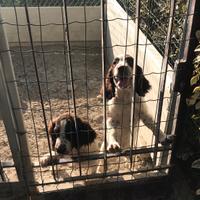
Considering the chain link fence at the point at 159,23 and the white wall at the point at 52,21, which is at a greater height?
the chain link fence at the point at 159,23

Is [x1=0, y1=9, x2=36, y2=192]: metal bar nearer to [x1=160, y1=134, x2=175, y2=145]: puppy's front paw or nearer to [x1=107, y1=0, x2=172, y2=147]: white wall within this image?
[x1=107, y1=0, x2=172, y2=147]: white wall

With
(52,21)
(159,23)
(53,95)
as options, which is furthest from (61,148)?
(52,21)

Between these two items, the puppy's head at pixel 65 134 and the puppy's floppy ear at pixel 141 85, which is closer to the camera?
the puppy's head at pixel 65 134

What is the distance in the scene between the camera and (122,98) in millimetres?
3646

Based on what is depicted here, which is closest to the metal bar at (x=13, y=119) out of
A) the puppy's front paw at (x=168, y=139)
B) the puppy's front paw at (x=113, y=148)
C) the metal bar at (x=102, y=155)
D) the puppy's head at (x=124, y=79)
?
the metal bar at (x=102, y=155)

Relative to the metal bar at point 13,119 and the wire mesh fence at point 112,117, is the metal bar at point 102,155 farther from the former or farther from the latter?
the metal bar at point 13,119

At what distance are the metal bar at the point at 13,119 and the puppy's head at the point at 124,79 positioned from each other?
3.37 ft

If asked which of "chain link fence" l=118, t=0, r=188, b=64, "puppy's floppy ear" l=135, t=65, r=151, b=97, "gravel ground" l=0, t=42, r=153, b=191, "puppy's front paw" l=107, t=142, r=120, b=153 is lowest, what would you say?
"gravel ground" l=0, t=42, r=153, b=191

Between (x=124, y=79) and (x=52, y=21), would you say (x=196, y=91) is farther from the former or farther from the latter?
(x=52, y=21)

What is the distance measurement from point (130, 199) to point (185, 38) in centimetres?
162

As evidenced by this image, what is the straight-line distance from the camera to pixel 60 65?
602 centimetres

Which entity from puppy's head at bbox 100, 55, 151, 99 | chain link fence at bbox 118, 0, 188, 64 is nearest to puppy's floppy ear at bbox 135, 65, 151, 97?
puppy's head at bbox 100, 55, 151, 99

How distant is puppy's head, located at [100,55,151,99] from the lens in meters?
3.43

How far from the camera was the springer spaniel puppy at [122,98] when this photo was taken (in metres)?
3.46
